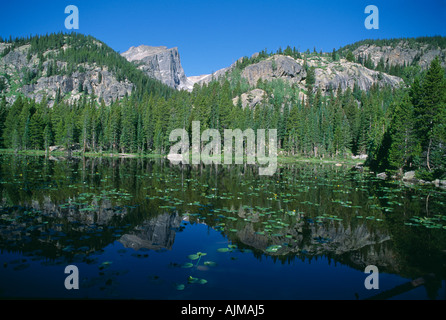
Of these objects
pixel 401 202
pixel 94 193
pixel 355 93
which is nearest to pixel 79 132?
pixel 94 193

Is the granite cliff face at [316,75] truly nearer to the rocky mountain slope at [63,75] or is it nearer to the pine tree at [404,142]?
the rocky mountain slope at [63,75]

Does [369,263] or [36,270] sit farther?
[369,263]

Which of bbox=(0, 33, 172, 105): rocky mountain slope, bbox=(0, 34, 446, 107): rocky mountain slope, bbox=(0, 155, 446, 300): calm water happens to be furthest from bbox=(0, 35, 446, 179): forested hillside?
bbox=(0, 33, 172, 105): rocky mountain slope

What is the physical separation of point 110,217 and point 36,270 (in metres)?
4.12

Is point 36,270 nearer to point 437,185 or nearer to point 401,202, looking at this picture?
point 401,202

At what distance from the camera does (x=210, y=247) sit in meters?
7.66

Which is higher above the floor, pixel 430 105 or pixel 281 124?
pixel 281 124

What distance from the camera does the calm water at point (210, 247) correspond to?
528 cm

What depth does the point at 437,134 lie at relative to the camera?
26781 millimetres

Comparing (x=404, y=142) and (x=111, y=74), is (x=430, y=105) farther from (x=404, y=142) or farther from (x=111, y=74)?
(x=111, y=74)

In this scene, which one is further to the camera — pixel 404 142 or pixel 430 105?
pixel 404 142

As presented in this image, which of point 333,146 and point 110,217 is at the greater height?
point 333,146

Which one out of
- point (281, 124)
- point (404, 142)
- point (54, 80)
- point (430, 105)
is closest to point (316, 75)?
point (281, 124)

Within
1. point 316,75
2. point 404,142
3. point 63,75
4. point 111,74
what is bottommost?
point 404,142
